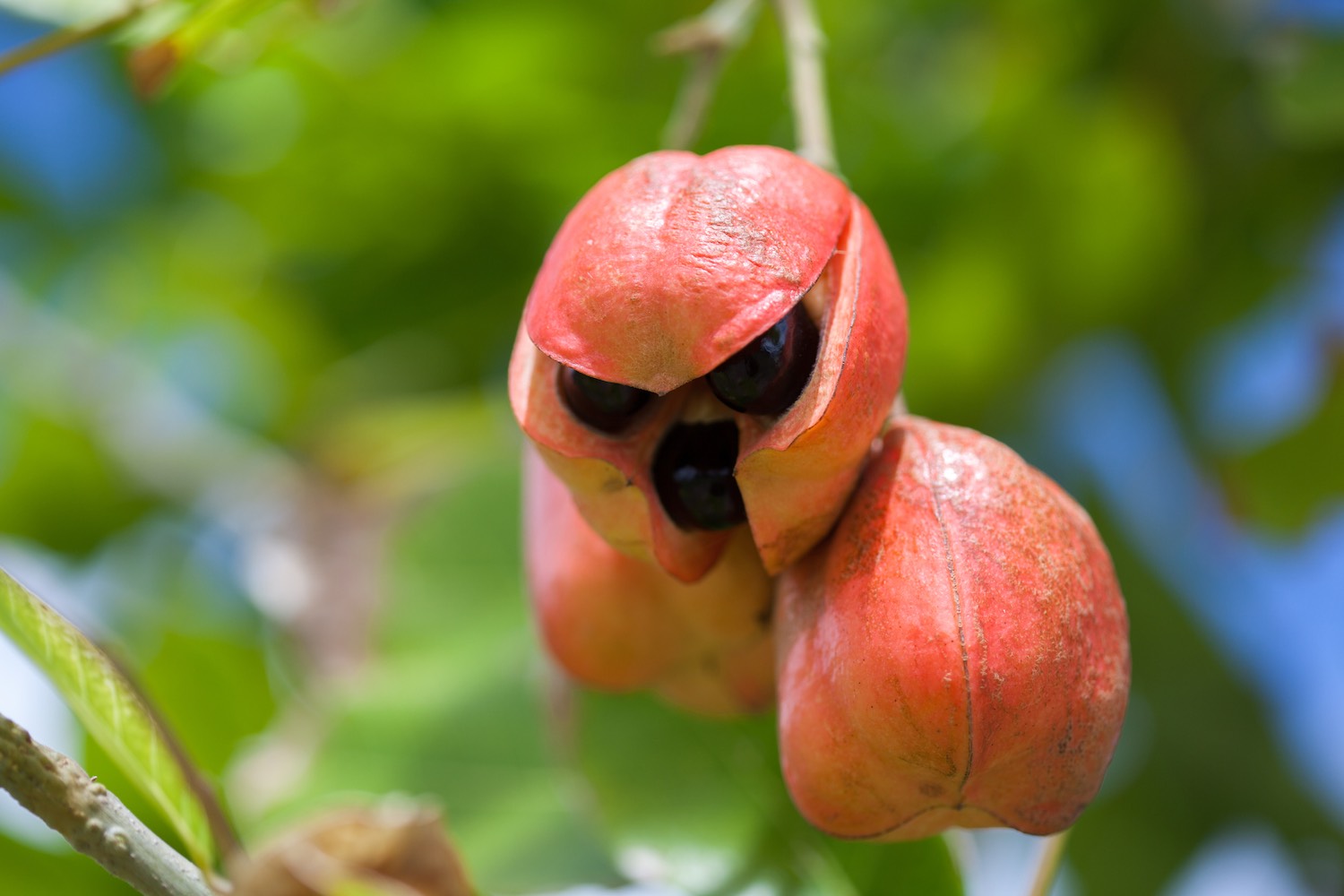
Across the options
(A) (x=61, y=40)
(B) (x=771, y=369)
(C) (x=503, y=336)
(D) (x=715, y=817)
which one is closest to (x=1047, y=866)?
(D) (x=715, y=817)

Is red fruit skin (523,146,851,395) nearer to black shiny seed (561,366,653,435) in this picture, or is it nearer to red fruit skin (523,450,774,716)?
black shiny seed (561,366,653,435)

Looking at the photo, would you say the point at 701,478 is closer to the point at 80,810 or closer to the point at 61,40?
the point at 80,810

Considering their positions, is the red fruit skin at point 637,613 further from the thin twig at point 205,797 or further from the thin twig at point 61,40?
the thin twig at point 61,40

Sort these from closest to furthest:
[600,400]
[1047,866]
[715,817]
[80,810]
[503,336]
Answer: [80,810]
[600,400]
[1047,866]
[715,817]
[503,336]

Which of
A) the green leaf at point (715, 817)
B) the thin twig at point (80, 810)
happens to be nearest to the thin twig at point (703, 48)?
the green leaf at point (715, 817)

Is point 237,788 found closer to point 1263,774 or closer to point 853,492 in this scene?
point 853,492

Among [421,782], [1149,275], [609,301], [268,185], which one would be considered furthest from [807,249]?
[268,185]
